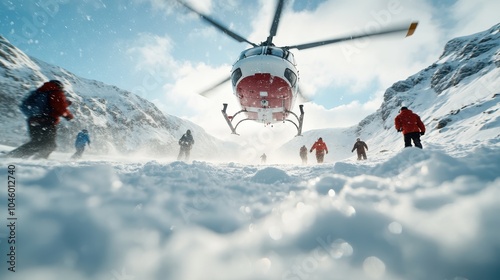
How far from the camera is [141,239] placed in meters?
1.72

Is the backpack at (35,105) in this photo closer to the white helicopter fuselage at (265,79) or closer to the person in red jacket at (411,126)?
the white helicopter fuselage at (265,79)

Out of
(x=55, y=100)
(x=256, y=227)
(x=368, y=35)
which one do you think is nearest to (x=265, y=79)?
(x=368, y=35)

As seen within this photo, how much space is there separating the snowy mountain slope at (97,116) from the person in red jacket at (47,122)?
38989 millimetres

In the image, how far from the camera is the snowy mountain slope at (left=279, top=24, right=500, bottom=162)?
22812 millimetres

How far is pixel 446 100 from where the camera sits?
40438 mm

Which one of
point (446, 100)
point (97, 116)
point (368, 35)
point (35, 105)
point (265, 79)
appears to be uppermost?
point (97, 116)

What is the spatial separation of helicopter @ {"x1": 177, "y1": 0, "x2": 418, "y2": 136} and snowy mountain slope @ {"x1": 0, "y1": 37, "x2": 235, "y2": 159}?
132 feet

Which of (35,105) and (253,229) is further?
(35,105)

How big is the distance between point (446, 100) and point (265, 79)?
46054 millimetres

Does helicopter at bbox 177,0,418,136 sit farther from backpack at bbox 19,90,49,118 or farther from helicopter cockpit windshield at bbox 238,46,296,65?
backpack at bbox 19,90,49,118

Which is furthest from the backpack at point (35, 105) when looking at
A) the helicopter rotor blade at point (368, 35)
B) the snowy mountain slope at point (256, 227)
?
the helicopter rotor blade at point (368, 35)

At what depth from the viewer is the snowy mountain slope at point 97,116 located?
40.1 meters

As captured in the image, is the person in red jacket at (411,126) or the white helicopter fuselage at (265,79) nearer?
the white helicopter fuselage at (265,79)

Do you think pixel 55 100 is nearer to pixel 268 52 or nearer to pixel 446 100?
pixel 268 52
